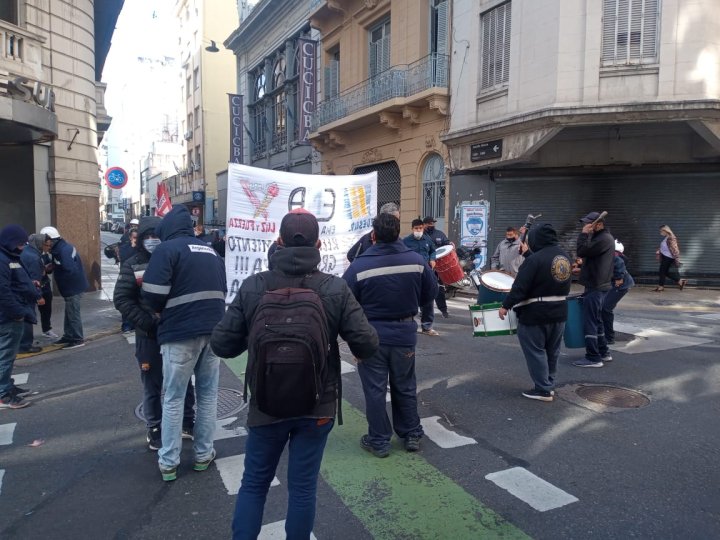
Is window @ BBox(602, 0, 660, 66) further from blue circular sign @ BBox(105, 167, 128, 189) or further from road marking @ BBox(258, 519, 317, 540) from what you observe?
blue circular sign @ BBox(105, 167, 128, 189)

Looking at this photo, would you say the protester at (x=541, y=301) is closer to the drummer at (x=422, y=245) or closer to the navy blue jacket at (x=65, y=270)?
the drummer at (x=422, y=245)

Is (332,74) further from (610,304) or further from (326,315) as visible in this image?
(326,315)

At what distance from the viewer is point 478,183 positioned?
15.9m

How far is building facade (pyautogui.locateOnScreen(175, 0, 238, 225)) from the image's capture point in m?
41.8

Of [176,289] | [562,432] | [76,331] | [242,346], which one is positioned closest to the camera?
[242,346]

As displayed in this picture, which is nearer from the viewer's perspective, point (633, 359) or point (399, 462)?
point (399, 462)

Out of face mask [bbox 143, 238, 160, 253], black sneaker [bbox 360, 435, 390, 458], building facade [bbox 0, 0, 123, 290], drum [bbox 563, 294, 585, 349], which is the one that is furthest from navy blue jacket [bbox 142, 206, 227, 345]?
building facade [bbox 0, 0, 123, 290]

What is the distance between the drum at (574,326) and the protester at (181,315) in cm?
433

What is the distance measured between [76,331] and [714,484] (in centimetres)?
841

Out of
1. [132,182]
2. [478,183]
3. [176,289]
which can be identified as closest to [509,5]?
[478,183]

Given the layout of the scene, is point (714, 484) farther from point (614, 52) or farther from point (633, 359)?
point (614, 52)

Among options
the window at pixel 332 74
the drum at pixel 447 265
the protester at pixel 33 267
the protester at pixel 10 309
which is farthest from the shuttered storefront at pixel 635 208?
the protester at pixel 10 309

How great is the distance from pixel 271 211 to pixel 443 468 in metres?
3.85

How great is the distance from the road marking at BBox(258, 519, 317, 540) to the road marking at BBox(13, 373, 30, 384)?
188 inches
